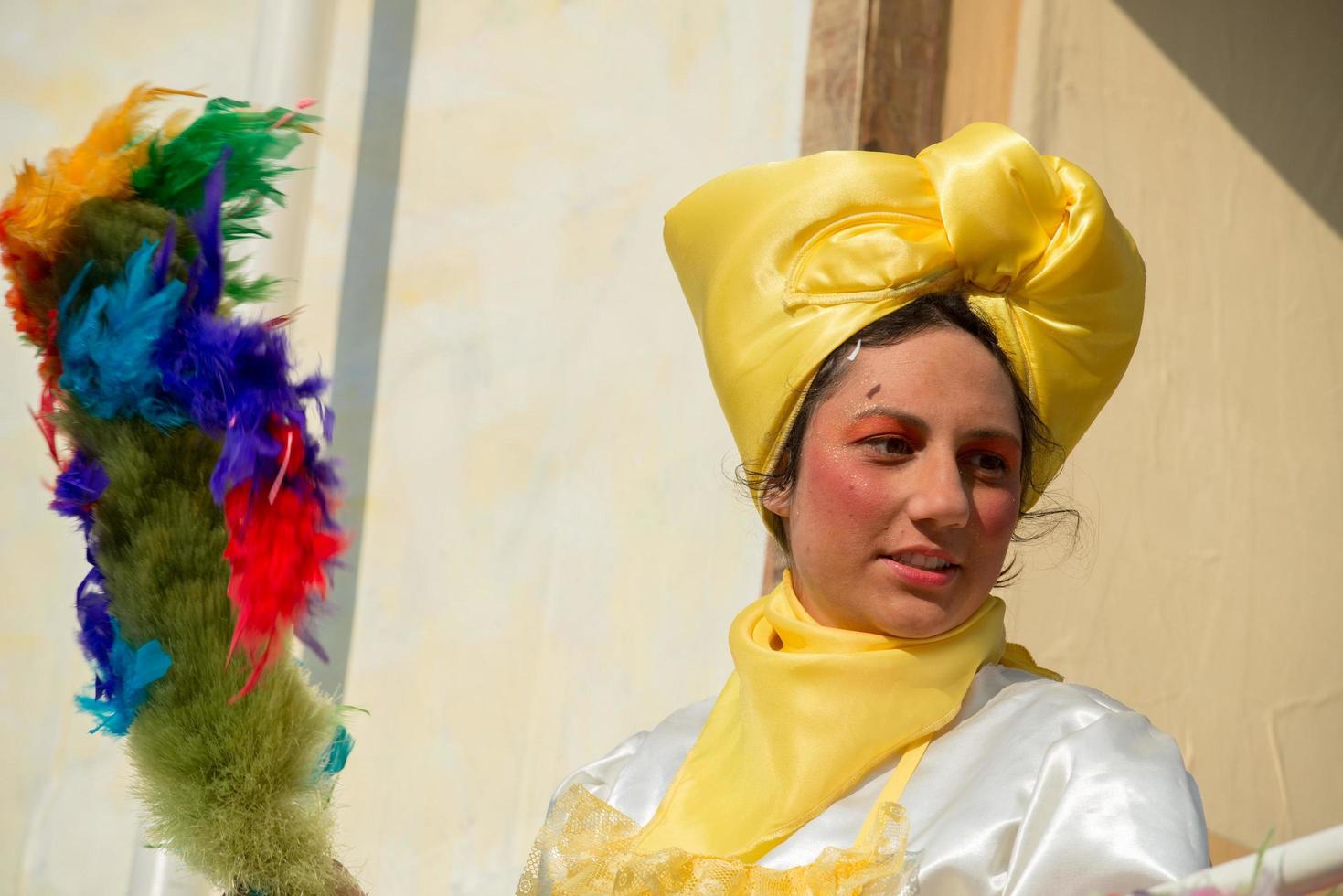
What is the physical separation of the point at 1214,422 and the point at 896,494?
1720mm

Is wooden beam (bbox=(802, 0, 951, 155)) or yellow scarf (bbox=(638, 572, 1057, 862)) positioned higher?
wooden beam (bbox=(802, 0, 951, 155))

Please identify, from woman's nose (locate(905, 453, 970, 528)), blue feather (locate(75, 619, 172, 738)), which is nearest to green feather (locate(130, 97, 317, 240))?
blue feather (locate(75, 619, 172, 738))

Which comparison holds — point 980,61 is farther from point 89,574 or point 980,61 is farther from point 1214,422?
point 89,574

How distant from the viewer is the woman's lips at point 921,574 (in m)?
1.63

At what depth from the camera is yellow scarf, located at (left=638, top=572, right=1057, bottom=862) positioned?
162 cm

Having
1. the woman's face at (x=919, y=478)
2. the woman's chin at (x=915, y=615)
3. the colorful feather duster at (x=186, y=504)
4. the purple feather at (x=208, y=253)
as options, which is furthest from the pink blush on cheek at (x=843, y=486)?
the purple feather at (x=208, y=253)

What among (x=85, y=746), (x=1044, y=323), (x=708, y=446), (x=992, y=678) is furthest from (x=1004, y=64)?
(x=85, y=746)

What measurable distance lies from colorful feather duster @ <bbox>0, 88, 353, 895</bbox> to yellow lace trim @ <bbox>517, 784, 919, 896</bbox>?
0.89ft

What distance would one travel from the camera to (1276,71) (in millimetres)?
3262

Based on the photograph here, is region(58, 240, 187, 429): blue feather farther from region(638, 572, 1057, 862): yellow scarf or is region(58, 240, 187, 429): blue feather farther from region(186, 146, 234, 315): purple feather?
region(638, 572, 1057, 862): yellow scarf

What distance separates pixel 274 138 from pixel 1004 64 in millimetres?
1544

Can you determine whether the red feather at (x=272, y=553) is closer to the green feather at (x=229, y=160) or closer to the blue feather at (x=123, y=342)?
the blue feather at (x=123, y=342)

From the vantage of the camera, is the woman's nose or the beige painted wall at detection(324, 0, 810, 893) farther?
the beige painted wall at detection(324, 0, 810, 893)

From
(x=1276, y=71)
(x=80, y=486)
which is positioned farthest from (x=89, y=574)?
(x=1276, y=71)
